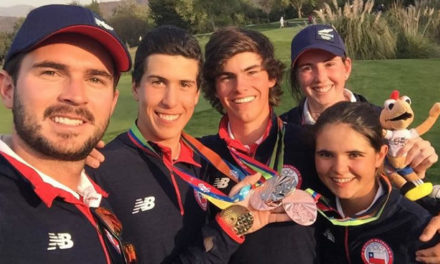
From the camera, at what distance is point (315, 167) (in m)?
2.43

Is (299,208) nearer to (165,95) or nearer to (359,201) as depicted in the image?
(359,201)

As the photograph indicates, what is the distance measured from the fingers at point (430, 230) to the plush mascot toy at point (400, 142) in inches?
15.0

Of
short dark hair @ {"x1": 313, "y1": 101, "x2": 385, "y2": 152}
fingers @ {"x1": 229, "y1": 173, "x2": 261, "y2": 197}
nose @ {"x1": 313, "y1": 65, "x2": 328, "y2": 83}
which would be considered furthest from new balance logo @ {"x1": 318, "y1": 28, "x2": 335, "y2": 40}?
fingers @ {"x1": 229, "y1": 173, "x2": 261, "y2": 197}

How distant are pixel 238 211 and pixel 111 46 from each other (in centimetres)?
91

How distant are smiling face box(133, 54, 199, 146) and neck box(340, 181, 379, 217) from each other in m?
1.03

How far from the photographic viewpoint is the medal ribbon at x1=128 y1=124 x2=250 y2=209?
197cm

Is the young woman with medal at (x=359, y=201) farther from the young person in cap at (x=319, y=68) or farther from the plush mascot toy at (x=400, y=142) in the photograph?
the young person in cap at (x=319, y=68)

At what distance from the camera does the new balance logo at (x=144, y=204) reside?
2.03 metres

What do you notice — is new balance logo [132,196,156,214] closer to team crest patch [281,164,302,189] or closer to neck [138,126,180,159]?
neck [138,126,180,159]

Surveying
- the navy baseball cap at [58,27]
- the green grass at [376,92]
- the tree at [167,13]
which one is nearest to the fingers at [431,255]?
the navy baseball cap at [58,27]

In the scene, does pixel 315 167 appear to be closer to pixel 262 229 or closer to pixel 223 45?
pixel 262 229

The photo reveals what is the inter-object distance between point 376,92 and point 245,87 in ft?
21.9

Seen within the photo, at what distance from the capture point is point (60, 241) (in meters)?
1.46

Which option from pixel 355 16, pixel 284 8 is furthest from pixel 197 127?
pixel 284 8
